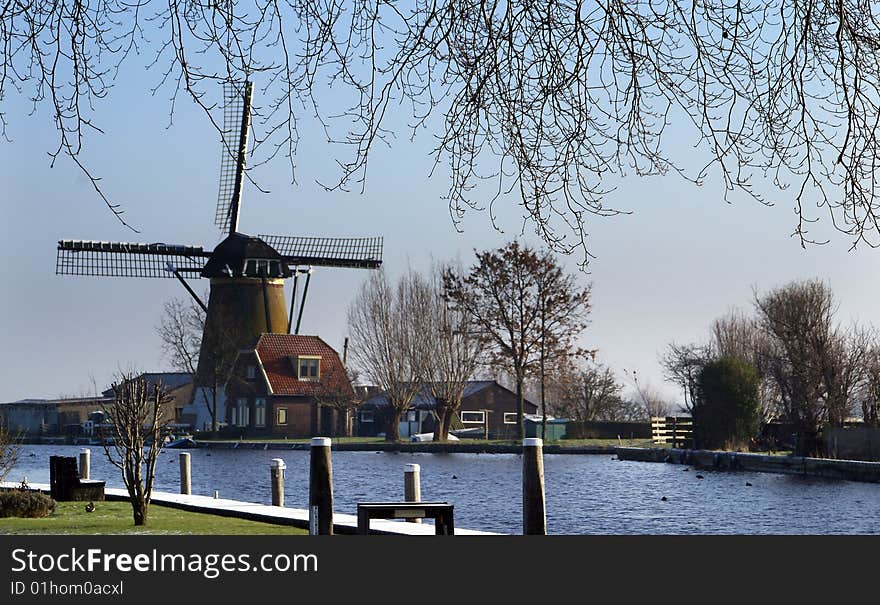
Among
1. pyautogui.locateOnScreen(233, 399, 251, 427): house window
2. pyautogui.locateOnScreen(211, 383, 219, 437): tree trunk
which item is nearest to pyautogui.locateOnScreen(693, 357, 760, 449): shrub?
pyautogui.locateOnScreen(233, 399, 251, 427): house window

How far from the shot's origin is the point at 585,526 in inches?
978

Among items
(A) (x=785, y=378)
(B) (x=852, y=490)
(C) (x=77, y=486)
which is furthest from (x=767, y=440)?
(C) (x=77, y=486)

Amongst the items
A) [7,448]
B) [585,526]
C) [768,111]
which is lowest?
[585,526]

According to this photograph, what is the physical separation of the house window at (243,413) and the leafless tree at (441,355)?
422 inches

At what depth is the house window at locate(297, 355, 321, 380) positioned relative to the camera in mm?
67562

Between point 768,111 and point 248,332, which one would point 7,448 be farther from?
point 248,332

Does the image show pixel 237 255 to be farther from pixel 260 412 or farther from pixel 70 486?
pixel 70 486

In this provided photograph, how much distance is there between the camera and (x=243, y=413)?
6869 cm

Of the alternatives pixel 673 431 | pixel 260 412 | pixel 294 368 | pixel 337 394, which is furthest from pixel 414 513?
pixel 260 412

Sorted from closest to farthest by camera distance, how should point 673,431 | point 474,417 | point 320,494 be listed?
point 320,494
point 673,431
point 474,417

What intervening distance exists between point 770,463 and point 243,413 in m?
35.3

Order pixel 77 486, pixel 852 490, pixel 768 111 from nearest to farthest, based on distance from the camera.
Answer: pixel 768 111, pixel 77 486, pixel 852 490
